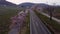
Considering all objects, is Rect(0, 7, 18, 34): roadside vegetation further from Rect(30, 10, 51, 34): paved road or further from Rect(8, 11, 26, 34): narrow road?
Rect(30, 10, 51, 34): paved road

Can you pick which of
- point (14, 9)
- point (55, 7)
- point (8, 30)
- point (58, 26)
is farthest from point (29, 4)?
point (58, 26)

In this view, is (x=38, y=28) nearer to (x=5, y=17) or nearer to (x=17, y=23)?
(x=17, y=23)

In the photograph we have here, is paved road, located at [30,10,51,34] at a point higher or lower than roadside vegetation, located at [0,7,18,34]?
lower

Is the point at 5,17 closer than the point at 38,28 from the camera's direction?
Yes

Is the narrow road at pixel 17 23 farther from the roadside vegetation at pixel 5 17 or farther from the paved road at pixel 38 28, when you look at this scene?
the paved road at pixel 38 28

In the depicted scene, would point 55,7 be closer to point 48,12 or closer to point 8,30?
point 48,12

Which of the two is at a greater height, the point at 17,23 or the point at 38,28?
the point at 17,23

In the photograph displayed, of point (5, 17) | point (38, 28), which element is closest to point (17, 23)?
point (5, 17)

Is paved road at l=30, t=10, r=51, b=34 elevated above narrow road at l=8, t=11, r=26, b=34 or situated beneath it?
situated beneath

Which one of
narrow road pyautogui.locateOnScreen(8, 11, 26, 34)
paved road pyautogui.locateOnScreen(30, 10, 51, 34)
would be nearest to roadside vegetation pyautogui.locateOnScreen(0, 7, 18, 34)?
narrow road pyautogui.locateOnScreen(8, 11, 26, 34)
